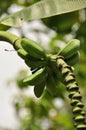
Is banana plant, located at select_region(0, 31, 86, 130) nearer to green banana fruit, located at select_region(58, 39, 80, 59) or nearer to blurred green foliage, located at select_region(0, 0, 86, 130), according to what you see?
green banana fruit, located at select_region(58, 39, 80, 59)

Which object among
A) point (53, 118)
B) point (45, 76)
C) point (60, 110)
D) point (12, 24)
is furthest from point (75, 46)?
point (60, 110)

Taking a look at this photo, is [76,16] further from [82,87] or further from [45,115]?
[45,115]

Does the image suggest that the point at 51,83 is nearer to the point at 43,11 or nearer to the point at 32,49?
the point at 32,49

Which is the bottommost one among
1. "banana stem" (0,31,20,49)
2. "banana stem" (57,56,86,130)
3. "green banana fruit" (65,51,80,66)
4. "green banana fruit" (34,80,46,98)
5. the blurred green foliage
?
"banana stem" (57,56,86,130)

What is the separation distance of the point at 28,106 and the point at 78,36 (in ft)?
3.11

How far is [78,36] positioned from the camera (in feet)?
9.34

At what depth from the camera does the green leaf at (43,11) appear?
1.20 m

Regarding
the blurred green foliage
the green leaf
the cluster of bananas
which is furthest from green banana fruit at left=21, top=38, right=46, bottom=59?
the blurred green foliage

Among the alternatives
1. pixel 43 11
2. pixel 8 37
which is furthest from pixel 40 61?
pixel 43 11

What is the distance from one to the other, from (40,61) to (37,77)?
55 millimetres

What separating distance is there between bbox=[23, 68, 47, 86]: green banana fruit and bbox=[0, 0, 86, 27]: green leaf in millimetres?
226

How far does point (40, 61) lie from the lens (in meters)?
1.07

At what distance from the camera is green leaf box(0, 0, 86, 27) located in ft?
3.93

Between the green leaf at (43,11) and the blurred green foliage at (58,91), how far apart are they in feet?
4.03
